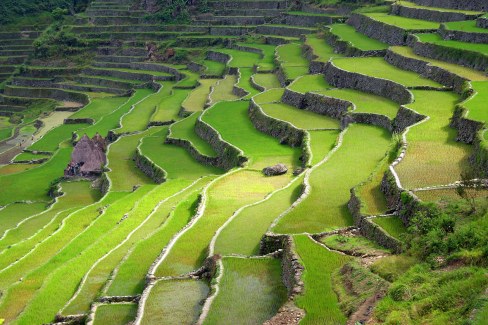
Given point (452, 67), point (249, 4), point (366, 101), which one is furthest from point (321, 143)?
point (249, 4)

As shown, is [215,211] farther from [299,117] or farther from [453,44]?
[453,44]

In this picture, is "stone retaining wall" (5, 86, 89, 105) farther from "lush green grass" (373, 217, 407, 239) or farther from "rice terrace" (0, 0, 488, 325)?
"lush green grass" (373, 217, 407, 239)

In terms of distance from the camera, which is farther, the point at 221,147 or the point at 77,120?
the point at 77,120

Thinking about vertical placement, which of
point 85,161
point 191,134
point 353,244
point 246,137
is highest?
point 353,244

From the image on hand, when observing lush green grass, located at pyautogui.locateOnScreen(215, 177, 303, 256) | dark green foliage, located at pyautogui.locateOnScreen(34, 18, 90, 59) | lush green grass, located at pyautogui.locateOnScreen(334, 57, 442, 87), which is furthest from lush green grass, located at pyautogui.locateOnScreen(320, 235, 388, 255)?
dark green foliage, located at pyautogui.locateOnScreen(34, 18, 90, 59)

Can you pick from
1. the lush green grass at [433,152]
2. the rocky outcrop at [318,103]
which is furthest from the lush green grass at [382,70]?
the lush green grass at [433,152]

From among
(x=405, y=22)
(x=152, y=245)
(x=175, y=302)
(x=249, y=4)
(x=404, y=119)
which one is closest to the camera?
(x=175, y=302)
